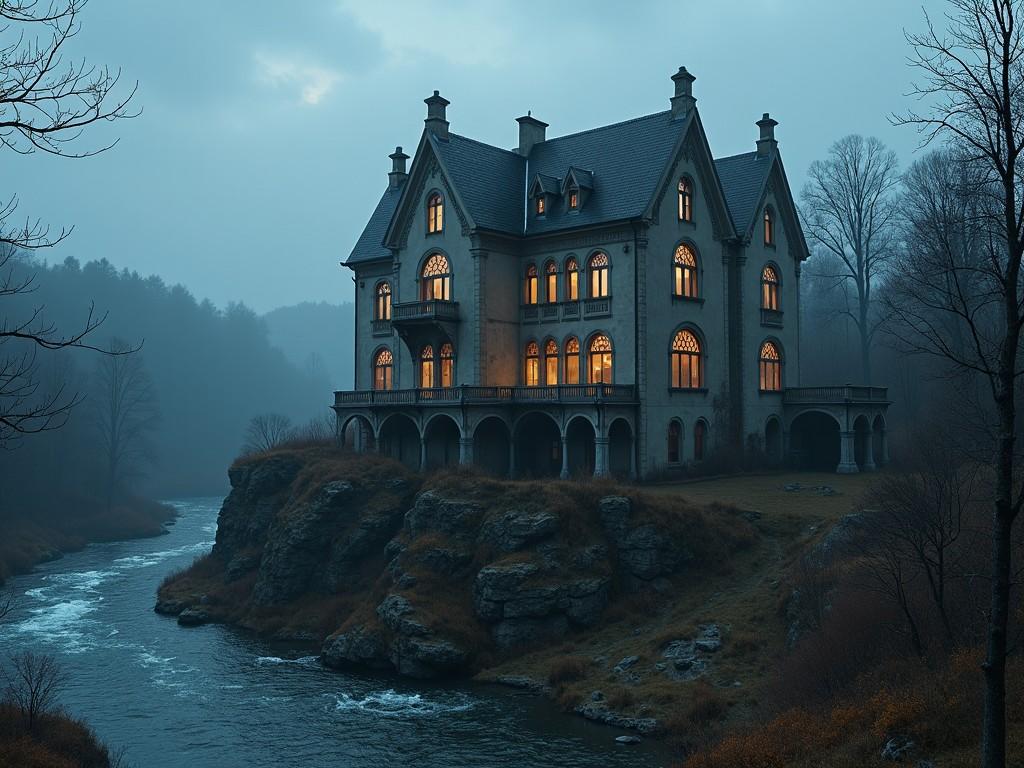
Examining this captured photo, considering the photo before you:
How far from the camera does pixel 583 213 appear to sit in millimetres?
Answer: 47531

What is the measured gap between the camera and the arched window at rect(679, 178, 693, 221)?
47.8 m

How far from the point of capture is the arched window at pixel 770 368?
52.9 meters

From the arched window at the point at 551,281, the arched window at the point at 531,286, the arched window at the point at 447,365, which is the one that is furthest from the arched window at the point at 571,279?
the arched window at the point at 447,365

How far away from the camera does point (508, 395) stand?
46.4 m

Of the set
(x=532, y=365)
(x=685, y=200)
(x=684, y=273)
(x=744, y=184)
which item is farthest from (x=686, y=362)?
(x=744, y=184)

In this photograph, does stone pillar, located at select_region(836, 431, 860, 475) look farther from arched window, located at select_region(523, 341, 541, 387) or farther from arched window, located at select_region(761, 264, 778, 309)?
arched window, located at select_region(523, 341, 541, 387)

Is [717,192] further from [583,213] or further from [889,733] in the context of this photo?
[889,733]

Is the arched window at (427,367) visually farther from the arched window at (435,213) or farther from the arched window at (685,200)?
the arched window at (685,200)

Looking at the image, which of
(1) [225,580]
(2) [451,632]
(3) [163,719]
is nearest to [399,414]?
(1) [225,580]

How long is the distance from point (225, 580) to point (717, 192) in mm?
34567

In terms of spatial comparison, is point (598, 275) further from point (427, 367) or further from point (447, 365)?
point (427, 367)

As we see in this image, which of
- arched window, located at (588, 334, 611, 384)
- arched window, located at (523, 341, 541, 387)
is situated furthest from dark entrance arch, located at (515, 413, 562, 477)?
arched window, located at (588, 334, 611, 384)

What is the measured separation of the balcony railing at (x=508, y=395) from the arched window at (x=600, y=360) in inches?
74.9

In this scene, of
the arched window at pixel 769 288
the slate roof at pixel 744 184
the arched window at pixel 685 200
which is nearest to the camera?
the arched window at pixel 685 200
